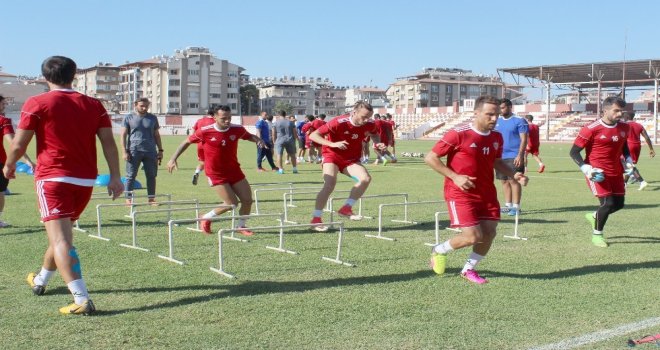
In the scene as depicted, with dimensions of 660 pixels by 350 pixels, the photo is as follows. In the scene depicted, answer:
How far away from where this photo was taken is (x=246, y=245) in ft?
30.1

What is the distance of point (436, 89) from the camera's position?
16600 cm

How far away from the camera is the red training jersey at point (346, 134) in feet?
34.6

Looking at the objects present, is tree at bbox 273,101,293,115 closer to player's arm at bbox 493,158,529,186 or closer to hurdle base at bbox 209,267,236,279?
hurdle base at bbox 209,267,236,279

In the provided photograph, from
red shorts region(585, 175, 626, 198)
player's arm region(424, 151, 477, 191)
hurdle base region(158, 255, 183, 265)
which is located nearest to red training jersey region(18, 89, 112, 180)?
hurdle base region(158, 255, 183, 265)

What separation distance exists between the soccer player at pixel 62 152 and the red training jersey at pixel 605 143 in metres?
6.17

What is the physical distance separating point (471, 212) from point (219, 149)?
4.27 m

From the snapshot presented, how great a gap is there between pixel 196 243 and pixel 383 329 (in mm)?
4393

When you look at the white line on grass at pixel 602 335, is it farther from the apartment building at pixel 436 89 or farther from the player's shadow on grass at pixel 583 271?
the apartment building at pixel 436 89

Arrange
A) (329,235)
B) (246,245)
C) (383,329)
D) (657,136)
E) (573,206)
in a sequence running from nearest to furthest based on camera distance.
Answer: (383,329) < (246,245) < (329,235) < (573,206) < (657,136)

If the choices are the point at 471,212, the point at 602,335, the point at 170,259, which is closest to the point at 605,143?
the point at 471,212

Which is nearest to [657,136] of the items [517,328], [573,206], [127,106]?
[573,206]

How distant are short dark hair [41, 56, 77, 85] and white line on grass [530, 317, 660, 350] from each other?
3992 mm

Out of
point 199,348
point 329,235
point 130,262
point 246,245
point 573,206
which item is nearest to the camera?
point 199,348

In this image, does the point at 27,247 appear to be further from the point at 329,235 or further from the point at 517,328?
the point at 517,328
